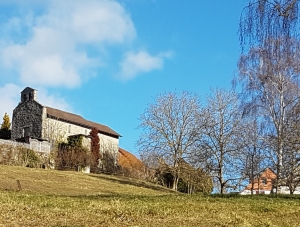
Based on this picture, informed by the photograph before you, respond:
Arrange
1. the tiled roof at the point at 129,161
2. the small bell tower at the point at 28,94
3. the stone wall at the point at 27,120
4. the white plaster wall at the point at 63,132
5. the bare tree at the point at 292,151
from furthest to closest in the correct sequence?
the small bell tower at the point at 28,94
the stone wall at the point at 27,120
the tiled roof at the point at 129,161
the white plaster wall at the point at 63,132
the bare tree at the point at 292,151

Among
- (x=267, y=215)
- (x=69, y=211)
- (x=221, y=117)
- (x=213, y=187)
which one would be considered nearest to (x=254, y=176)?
(x=221, y=117)

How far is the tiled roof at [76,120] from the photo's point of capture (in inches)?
1775

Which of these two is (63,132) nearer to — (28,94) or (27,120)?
(27,120)

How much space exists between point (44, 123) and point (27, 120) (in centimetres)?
301

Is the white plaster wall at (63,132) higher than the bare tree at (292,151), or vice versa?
the white plaster wall at (63,132)

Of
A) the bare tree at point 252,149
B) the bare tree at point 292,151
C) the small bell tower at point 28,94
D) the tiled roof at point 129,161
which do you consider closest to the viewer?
the bare tree at point 292,151

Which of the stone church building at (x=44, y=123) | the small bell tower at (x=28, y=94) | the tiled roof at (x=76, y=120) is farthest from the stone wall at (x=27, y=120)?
the tiled roof at (x=76, y=120)

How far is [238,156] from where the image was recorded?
1193 inches

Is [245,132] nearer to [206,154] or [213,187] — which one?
[206,154]

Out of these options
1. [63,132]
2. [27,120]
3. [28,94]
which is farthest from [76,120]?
[28,94]

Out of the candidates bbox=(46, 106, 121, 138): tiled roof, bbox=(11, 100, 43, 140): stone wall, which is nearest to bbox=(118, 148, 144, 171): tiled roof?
bbox=(46, 106, 121, 138): tiled roof

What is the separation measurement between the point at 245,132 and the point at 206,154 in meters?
4.60

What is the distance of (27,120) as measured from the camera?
45.4 m

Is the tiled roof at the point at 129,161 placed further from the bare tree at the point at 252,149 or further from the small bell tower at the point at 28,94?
the bare tree at the point at 252,149
